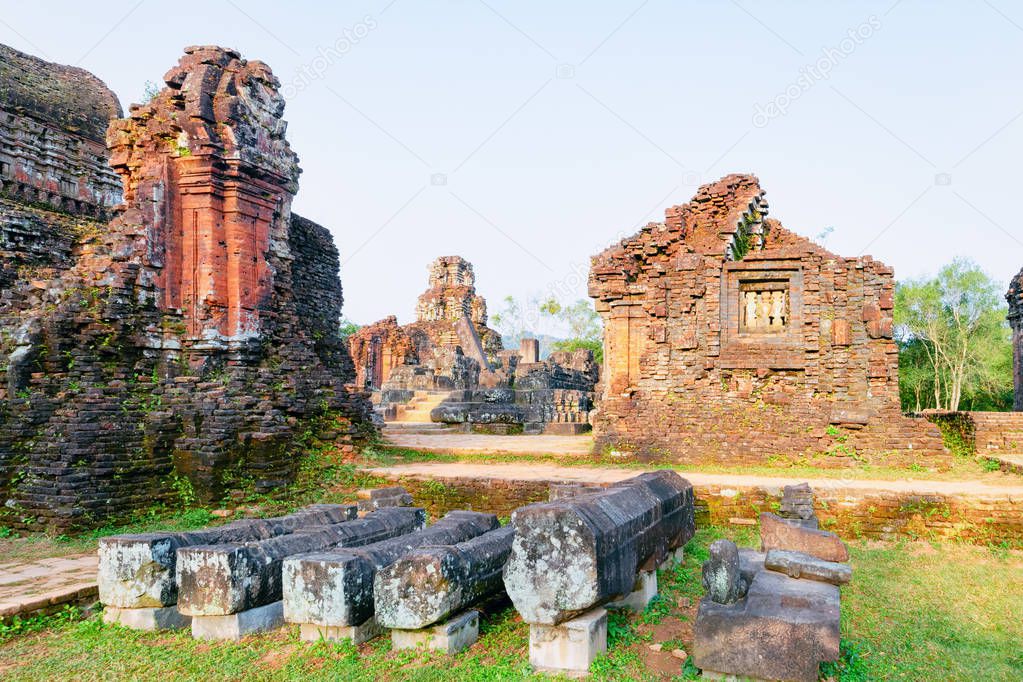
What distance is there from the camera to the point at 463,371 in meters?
26.8

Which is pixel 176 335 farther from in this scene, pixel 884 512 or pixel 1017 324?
pixel 1017 324

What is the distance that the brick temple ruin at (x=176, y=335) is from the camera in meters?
8.90

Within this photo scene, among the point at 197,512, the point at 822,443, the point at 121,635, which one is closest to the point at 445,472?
the point at 197,512

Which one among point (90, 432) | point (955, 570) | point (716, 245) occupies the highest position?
point (716, 245)

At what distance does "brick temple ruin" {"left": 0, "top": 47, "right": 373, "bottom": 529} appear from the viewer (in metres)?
8.90

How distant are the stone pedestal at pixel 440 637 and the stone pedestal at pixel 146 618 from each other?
73.3 inches

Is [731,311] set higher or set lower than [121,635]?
higher

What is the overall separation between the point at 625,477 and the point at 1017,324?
1469cm

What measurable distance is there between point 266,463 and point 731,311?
9048 mm

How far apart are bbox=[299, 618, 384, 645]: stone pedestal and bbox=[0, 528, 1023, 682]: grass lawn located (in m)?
A: 0.08

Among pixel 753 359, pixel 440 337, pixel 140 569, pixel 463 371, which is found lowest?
pixel 140 569

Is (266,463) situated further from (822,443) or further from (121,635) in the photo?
(822,443)

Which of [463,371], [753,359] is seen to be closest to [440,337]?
[463,371]

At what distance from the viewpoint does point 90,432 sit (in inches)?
348
